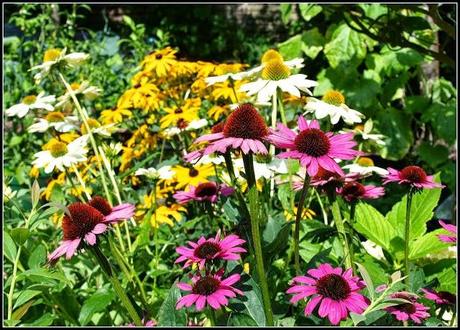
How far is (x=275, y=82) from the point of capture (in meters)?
1.15

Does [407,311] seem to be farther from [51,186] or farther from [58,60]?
[51,186]

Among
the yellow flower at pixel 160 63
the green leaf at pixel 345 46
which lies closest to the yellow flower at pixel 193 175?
the yellow flower at pixel 160 63

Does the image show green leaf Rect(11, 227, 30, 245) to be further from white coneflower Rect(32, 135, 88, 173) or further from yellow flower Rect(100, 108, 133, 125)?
yellow flower Rect(100, 108, 133, 125)

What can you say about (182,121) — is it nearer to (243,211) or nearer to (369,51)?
(243,211)

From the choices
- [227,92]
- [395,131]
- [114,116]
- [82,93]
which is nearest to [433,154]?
[395,131]

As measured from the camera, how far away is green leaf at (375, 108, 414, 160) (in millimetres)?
2621

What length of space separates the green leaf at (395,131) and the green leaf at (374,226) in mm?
1257

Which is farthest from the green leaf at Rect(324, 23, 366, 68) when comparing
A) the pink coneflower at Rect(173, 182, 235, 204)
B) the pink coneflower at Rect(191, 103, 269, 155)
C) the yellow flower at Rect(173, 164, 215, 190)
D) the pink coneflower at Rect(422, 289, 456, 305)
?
the pink coneflower at Rect(191, 103, 269, 155)

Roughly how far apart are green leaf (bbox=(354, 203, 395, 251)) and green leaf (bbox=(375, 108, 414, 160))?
1257 mm

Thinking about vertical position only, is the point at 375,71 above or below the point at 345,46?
below

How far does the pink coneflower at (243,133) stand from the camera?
85 centimetres

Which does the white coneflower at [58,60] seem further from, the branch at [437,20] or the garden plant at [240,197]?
the branch at [437,20]

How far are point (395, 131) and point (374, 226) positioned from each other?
1353 mm

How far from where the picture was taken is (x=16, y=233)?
99 cm
